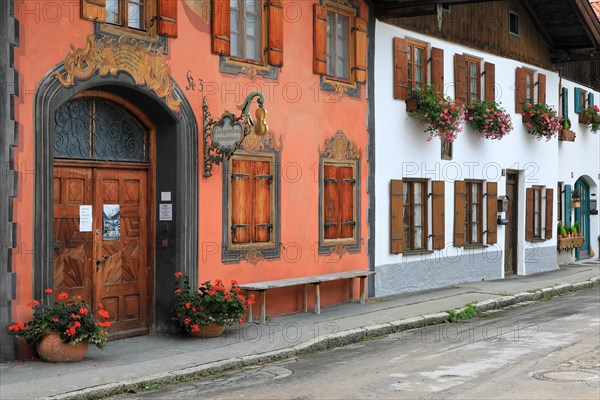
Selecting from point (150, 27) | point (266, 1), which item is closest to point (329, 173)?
point (266, 1)

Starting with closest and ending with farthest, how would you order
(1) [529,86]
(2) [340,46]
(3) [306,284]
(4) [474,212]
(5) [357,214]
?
(3) [306,284] < (2) [340,46] < (5) [357,214] < (4) [474,212] < (1) [529,86]

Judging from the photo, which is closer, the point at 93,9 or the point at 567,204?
the point at 93,9

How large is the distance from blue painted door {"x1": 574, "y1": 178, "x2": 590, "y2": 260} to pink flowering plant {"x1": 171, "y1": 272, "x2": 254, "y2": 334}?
17.4 m

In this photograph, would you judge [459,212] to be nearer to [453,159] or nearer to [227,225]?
[453,159]

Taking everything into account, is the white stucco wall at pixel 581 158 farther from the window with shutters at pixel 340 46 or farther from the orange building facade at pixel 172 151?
the orange building facade at pixel 172 151

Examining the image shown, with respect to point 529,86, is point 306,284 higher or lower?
lower

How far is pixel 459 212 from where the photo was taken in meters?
18.2

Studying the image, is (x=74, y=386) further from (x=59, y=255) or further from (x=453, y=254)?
(x=453, y=254)

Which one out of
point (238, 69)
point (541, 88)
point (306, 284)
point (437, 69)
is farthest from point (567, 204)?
point (238, 69)

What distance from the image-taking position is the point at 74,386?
8180 millimetres

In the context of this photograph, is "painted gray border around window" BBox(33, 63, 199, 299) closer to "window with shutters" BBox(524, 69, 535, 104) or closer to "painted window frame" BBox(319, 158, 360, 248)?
"painted window frame" BBox(319, 158, 360, 248)

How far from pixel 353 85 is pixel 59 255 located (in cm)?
641

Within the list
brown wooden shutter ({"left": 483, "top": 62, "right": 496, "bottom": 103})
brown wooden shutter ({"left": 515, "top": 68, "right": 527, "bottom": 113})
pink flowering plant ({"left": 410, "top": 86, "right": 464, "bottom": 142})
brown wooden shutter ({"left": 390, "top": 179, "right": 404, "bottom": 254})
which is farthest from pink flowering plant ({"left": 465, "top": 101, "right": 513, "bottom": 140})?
brown wooden shutter ({"left": 390, "top": 179, "right": 404, "bottom": 254})

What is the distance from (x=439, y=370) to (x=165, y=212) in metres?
4.28
